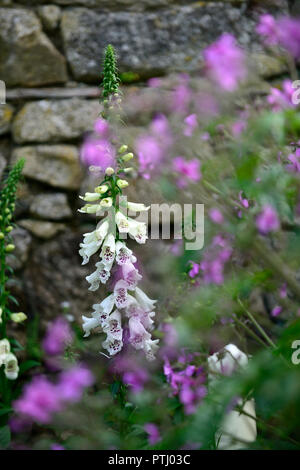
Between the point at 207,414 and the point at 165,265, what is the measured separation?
0.25 metres

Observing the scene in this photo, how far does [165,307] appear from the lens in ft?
5.80

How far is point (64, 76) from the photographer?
2.12 m

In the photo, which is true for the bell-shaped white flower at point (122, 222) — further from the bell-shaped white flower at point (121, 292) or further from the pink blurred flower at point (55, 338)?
the pink blurred flower at point (55, 338)

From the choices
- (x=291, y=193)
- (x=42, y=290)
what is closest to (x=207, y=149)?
(x=42, y=290)

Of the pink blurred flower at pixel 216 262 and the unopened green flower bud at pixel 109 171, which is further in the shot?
the pink blurred flower at pixel 216 262

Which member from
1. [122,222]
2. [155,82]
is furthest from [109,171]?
[155,82]

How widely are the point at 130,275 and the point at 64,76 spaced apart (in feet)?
4.48

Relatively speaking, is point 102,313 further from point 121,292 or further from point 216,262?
point 216,262

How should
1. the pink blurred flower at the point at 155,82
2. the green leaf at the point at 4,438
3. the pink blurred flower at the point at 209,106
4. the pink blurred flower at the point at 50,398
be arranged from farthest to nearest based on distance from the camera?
the pink blurred flower at the point at 155,82 → the green leaf at the point at 4,438 → the pink blurred flower at the point at 209,106 → the pink blurred flower at the point at 50,398

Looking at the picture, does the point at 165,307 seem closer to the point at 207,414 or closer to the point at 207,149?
the point at 207,149

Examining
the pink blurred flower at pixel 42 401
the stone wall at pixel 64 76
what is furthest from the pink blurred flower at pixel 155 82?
the pink blurred flower at pixel 42 401

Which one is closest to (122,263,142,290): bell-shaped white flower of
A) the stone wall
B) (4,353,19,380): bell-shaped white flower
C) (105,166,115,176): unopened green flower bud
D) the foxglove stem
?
the foxglove stem

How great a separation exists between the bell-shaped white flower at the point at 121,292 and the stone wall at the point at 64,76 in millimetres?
992

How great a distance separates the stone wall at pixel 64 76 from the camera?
1.99m
